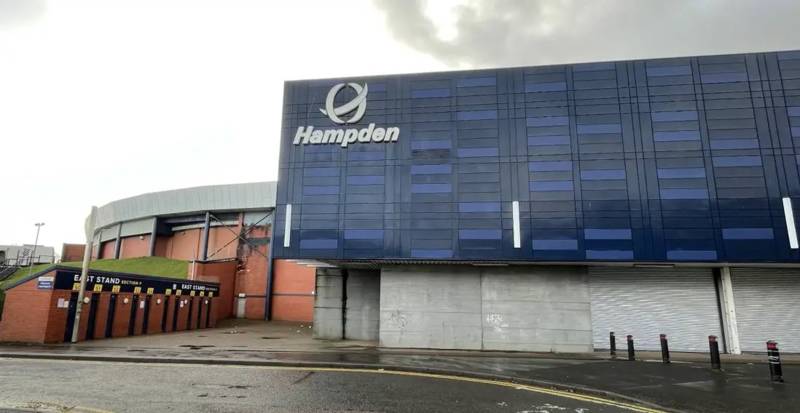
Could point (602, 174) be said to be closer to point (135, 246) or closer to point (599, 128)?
point (599, 128)

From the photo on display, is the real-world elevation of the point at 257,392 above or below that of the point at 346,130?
→ below

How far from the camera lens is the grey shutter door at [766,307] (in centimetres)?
2342

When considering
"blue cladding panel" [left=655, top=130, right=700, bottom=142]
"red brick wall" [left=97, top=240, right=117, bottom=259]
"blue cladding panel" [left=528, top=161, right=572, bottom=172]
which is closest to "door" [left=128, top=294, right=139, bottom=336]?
"blue cladding panel" [left=528, top=161, right=572, bottom=172]

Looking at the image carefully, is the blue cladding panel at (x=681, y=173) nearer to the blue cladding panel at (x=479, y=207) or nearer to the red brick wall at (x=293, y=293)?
the blue cladding panel at (x=479, y=207)

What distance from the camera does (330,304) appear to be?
29078 millimetres

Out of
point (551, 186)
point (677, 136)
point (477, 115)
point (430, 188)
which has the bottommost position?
point (551, 186)

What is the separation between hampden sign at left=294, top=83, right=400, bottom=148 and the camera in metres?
26.8

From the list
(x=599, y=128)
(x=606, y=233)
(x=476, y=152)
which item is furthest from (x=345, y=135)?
(x=606, y=233)

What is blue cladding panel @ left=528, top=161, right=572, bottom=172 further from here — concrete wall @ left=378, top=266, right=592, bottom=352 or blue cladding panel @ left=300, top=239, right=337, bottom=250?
blue cladding panel @ left=300, top=239, right=337, bottom=250

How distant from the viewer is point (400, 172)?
85.8 feet

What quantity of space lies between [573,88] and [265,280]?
116 feet

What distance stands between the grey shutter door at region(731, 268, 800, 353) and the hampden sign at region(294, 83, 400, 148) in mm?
20266

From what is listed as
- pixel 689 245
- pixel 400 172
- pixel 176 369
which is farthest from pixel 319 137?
pixel 689 245

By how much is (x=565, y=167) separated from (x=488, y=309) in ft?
28.3
